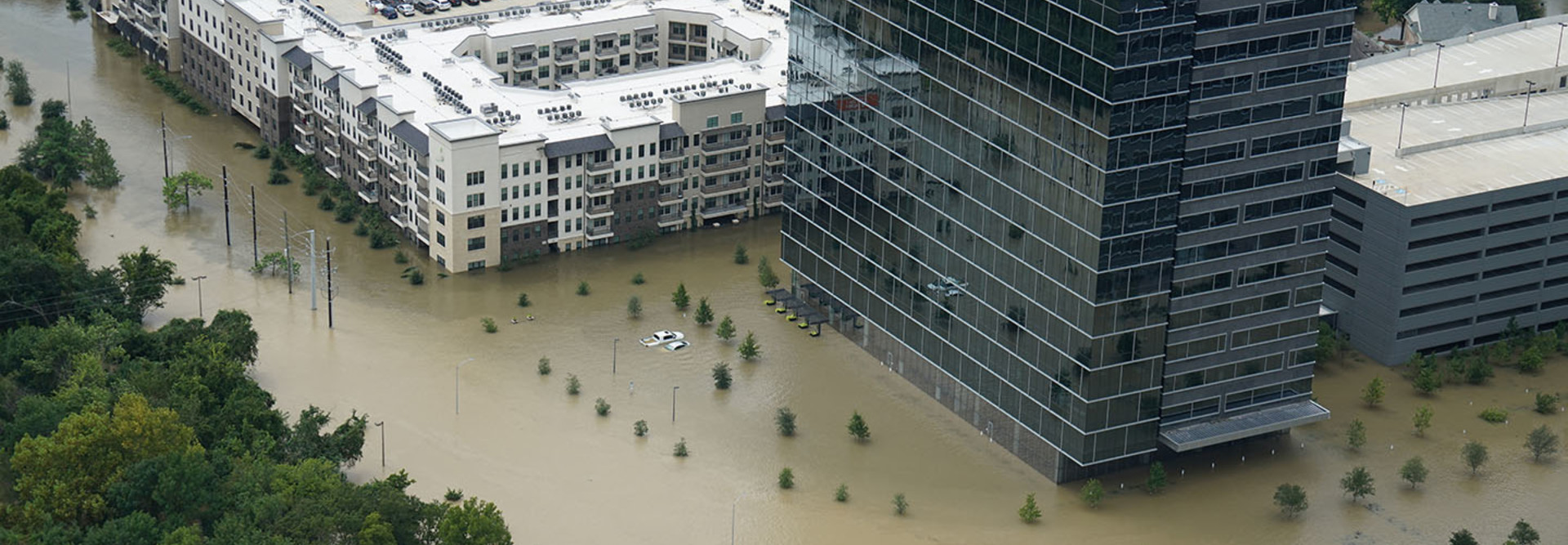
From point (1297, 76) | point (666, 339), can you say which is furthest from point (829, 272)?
point (1297, 76)

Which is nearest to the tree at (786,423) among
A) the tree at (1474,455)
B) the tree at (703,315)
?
the tree at (703,315)

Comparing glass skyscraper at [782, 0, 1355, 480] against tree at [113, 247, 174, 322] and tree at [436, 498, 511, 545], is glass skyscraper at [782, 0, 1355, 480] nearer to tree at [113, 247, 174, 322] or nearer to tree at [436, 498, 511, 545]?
tree at [436, 498, 511, 545]

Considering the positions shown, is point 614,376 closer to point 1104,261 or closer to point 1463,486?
point 1104,261

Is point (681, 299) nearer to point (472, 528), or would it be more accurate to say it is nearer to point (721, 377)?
point (721, 377)

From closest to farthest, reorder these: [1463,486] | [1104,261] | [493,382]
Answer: [1104,261] < [1463,486] < [493,382]

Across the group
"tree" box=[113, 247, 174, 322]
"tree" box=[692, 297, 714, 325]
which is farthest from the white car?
"tree" box=[113, 247, 174, 322]

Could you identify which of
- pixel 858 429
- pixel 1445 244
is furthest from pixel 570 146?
pixel 1445 244
